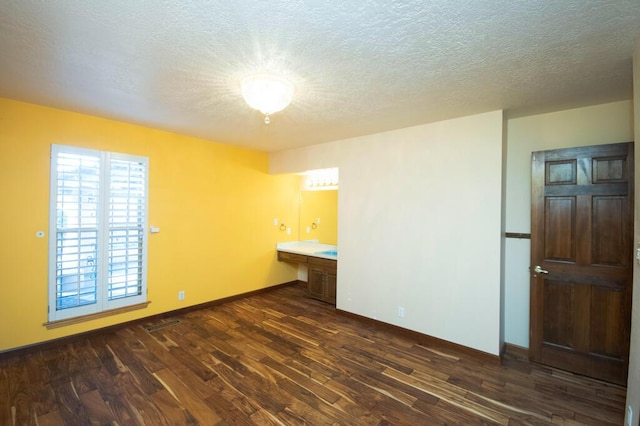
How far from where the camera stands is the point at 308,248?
16.9ft

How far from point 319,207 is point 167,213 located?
2.59 meters

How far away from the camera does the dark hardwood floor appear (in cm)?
208

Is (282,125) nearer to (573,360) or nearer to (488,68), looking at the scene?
(488,68)

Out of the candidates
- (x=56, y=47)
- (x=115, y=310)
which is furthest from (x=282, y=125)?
(x=115, y=310)

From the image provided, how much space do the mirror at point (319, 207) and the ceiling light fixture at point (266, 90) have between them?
8.64 ft

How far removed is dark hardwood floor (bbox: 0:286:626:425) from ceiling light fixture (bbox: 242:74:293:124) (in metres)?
2.39

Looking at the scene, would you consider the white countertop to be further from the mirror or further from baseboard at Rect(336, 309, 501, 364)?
baseboard at Rect(336, 309, 501, 364)

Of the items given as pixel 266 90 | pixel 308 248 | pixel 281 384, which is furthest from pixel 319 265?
pixel 266 90

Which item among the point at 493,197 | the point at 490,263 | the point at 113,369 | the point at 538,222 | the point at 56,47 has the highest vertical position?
the point at 56,47

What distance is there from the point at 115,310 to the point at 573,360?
16.5ft

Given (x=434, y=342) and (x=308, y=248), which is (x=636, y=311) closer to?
(x=434, y=342)

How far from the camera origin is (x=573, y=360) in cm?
268

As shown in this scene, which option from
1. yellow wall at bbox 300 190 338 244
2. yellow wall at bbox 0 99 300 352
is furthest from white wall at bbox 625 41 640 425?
yellow wall at bbox 0 99 300 352

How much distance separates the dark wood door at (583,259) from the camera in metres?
2.48
